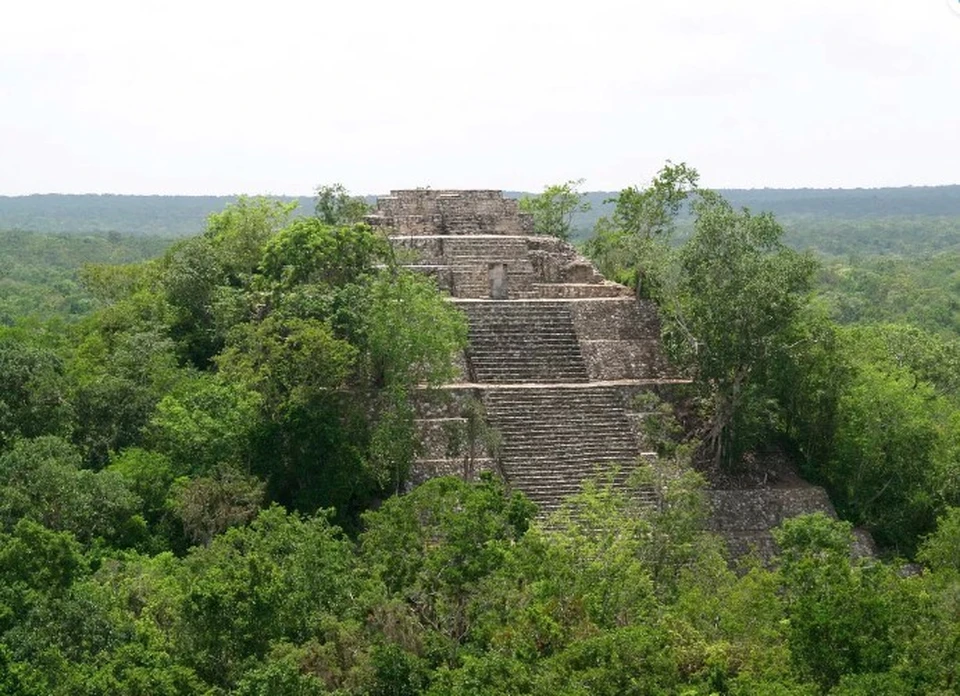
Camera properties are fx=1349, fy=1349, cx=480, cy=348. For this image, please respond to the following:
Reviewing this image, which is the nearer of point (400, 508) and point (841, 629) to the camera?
point (841, 629)

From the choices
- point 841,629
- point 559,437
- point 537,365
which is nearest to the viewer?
point 841,629

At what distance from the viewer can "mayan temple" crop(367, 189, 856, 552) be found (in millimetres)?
18141

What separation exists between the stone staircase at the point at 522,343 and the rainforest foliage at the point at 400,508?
1.21 meters

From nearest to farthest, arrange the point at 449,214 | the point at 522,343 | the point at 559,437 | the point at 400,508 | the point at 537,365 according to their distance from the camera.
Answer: the point at 400,508 → the point at 559,437 → the point at 537,365 → the point at 522,343 → the point at 449,214

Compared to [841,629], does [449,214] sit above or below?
above

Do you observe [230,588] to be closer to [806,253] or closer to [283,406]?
[283,406]

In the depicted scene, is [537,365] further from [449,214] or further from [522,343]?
[449,214]

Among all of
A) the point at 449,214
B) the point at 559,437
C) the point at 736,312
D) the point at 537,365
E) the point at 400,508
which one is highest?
the point at 449,214

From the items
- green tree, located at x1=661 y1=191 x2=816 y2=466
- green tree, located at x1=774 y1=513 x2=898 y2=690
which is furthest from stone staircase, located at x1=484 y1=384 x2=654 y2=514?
green tree, located at x1=774 y1=513 x2=898 y2=690

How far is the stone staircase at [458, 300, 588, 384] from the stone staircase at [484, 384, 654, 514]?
0.56 meters

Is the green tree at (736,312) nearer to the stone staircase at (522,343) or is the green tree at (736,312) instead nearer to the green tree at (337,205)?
the stone staircase at (522,343)

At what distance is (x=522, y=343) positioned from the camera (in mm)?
20859

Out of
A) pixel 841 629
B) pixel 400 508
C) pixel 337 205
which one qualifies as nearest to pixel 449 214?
pixel 337 205

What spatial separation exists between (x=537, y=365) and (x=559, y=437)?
1865 mm
